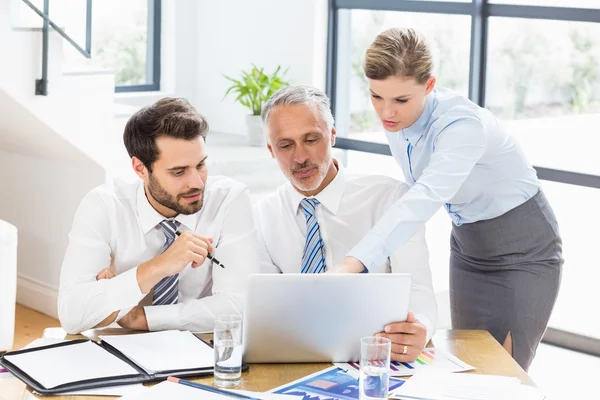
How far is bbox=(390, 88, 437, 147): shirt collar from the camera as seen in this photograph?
2.67 meters

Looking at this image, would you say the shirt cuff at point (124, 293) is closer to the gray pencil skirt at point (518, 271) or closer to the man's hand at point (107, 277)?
the man's hand at point (107, 277)

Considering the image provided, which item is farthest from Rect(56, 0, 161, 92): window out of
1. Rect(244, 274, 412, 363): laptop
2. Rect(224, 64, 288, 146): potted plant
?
Rect(244, 274, 412, 363): laptop

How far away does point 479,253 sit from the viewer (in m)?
2.85

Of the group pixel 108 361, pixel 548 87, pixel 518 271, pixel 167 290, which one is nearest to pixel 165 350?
pixel 108 361

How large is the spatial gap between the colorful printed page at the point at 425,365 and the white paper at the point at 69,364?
0.48 metres

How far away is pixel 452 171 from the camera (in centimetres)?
251

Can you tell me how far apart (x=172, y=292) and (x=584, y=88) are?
282 centimetres

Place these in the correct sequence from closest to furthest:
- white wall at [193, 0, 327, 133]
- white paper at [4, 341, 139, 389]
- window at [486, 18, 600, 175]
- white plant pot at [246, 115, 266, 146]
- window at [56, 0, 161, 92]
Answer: white paper at [4, 341, 139, 389], window at [486, 18, 600, 175], white plant pot at [246, 115, 266, 146], white wall at [193, 0, 327, 133], window at [56, 0, 161, 92]

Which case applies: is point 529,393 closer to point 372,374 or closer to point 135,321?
point 372,374

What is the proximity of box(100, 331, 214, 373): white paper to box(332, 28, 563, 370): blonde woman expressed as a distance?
2.06ft

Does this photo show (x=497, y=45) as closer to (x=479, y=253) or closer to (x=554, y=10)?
Result: (x=554, y=10)

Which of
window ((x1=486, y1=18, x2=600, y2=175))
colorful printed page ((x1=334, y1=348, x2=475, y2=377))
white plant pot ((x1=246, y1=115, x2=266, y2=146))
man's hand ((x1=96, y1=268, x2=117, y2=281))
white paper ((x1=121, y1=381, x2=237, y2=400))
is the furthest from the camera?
white plant pot ((x1=246, y1=115, x2=266, y2=146))

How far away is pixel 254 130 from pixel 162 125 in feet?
9.86

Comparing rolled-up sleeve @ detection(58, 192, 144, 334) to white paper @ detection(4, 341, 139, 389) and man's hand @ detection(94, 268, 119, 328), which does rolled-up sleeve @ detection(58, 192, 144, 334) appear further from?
white paper @ detection(4, 341, 139, 389)
